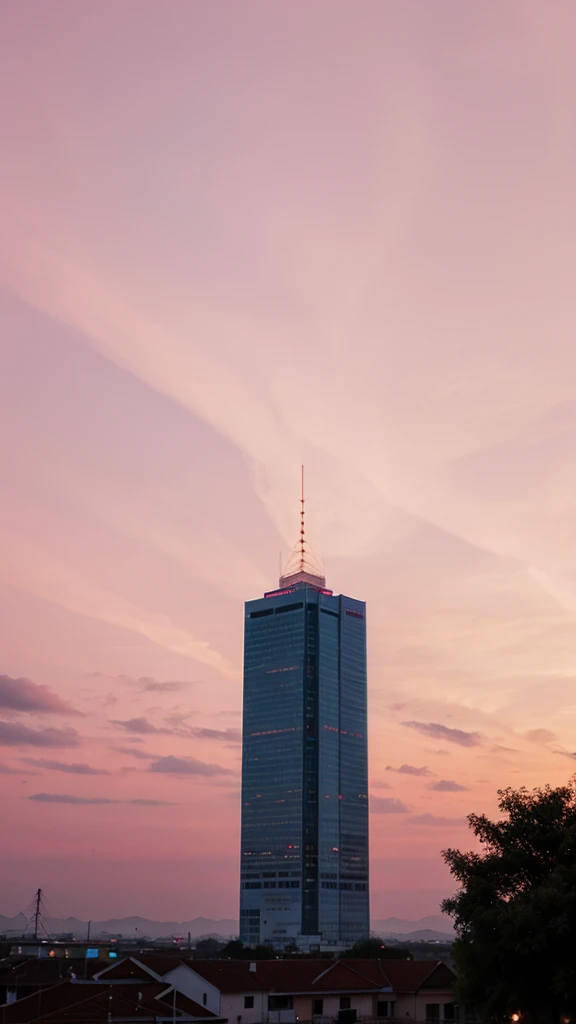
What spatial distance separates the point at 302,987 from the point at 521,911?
41768 millimetres

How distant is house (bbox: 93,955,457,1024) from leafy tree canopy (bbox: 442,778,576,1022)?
2992 cm

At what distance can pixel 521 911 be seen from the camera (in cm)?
5472

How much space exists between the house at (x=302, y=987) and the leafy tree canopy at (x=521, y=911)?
29.9 meters

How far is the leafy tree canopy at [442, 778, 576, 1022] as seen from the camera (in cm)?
5497

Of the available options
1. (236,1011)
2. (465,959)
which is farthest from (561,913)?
(236,1011)

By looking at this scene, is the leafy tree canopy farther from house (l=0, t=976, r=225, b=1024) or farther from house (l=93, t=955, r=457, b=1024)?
house (l=93, t=955, r=457, b=1024)

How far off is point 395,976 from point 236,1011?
19.8 metres

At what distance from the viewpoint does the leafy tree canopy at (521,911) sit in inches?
2164

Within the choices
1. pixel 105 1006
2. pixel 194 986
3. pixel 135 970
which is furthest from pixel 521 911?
pixel 135 970

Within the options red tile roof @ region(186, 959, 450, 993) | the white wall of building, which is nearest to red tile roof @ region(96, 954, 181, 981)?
the white wall of building

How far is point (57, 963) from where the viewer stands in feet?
396

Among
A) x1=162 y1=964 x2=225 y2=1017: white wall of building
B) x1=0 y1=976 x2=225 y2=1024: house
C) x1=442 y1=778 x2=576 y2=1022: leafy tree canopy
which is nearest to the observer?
x1=442 y1=778 x2=576 y2=1022: leafy tree canopy

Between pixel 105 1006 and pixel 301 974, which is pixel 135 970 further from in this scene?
pixel 105 1006

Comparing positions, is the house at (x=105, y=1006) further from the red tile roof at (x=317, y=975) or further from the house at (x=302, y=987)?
the red tile roof at (x=317, y=975)
